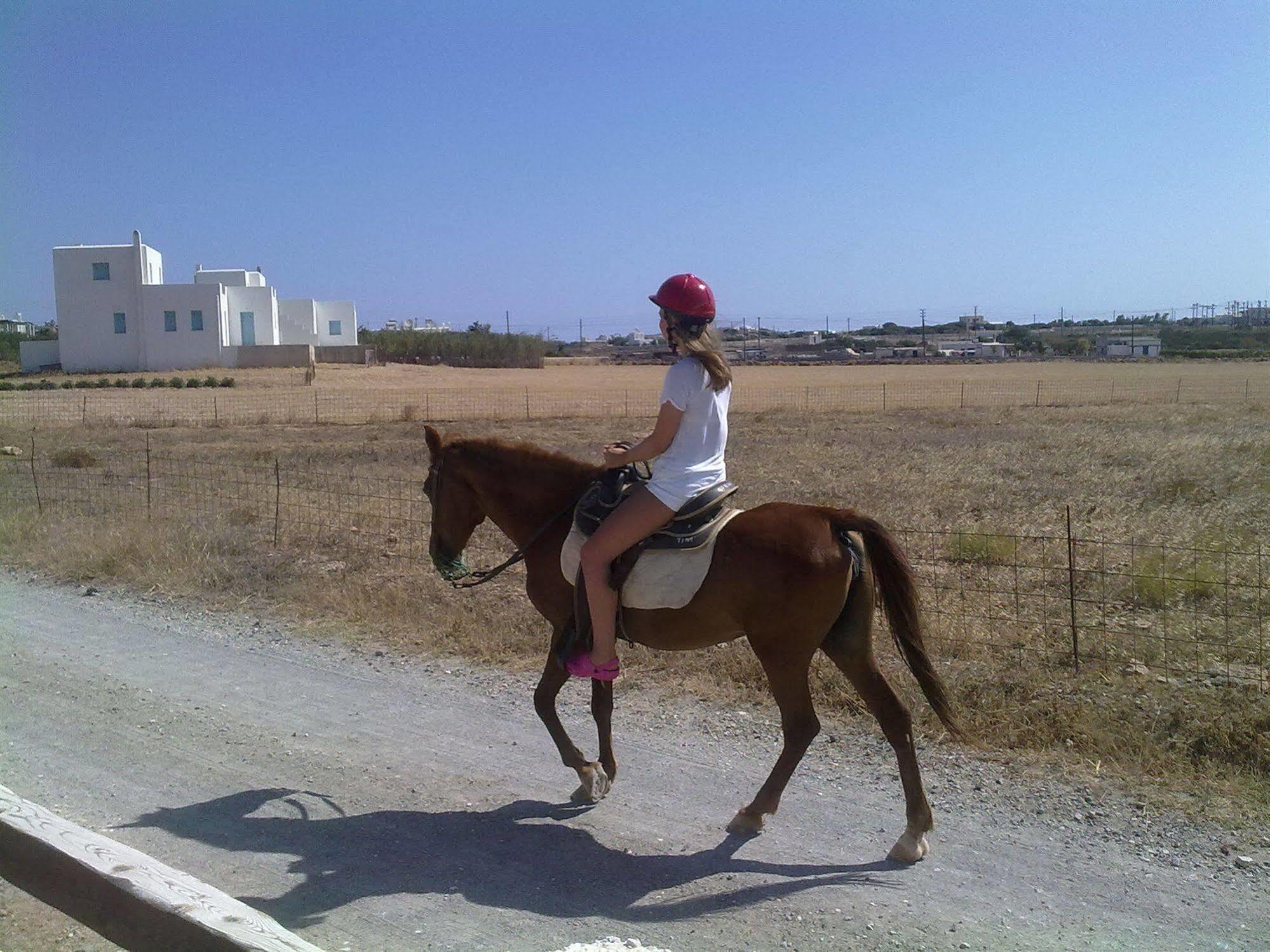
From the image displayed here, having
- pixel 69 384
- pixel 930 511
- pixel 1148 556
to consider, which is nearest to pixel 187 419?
pixel 69 384

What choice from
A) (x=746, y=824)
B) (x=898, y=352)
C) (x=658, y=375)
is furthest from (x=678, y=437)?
(x=898, y=352)

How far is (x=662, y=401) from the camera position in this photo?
4.59m

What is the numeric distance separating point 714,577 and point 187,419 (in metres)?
34.9

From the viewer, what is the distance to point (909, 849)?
14.7 ft

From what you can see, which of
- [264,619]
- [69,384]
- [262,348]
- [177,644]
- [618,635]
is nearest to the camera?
[618,635]

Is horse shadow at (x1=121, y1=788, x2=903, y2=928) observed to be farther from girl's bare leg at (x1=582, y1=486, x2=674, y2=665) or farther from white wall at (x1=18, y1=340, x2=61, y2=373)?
white wall at (x1=18, y1=340, x2=61, y2=373)

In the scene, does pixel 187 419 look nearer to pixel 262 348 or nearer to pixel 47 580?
Result: pixel 47 580

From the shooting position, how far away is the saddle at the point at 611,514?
Answer: 4812 millimetres

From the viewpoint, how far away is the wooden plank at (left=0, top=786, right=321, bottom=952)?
316 centimetres

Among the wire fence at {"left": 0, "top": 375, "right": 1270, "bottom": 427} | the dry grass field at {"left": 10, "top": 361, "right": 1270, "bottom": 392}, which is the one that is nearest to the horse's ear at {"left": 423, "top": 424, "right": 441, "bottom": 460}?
the wire fence at {"left": 0, "top": 375, "right": 1270, "bottom": 427}

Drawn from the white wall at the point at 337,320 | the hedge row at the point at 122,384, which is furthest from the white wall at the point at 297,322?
the hedge row at the point at 122,384

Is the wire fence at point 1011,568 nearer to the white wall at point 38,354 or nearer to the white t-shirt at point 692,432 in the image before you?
the white t-shirt at point 692,432

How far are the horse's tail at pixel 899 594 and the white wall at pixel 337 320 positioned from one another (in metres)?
80.8

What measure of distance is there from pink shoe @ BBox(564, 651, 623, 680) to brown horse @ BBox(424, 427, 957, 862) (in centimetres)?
19
